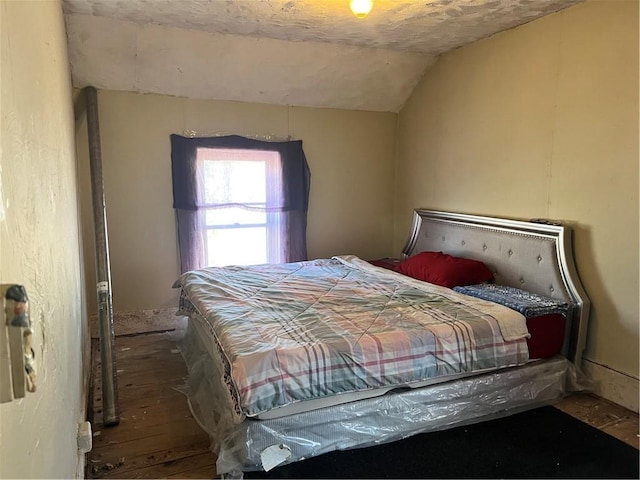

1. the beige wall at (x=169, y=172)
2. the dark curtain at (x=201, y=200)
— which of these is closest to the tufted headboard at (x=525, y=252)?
the beige wall at (x=169, y=172)

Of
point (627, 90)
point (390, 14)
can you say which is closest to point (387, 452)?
point (627, 90)

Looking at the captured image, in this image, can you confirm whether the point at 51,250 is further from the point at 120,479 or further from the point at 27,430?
the point at 120,479

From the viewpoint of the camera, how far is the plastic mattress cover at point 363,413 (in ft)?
6.72

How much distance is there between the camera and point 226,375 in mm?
2188

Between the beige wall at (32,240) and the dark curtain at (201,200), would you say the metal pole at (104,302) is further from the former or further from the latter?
the beige wall at (32,240)

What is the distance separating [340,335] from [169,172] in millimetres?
2508

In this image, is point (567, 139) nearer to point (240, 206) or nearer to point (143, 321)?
point (240, 206)

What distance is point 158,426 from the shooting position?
8.33ft

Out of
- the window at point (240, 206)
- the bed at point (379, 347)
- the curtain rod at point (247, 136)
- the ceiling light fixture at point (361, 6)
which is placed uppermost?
the ceiling light fixture at point (361, 6)

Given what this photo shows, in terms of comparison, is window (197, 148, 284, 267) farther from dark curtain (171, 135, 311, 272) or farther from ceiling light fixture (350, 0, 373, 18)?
ceiling light fixture (350, 0, 373, 18)

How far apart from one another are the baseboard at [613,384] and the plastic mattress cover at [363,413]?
0.31ft

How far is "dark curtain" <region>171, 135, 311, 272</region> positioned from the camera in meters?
4.05

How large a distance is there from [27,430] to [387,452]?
6.02ft

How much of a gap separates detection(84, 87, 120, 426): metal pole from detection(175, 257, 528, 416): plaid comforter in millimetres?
528
